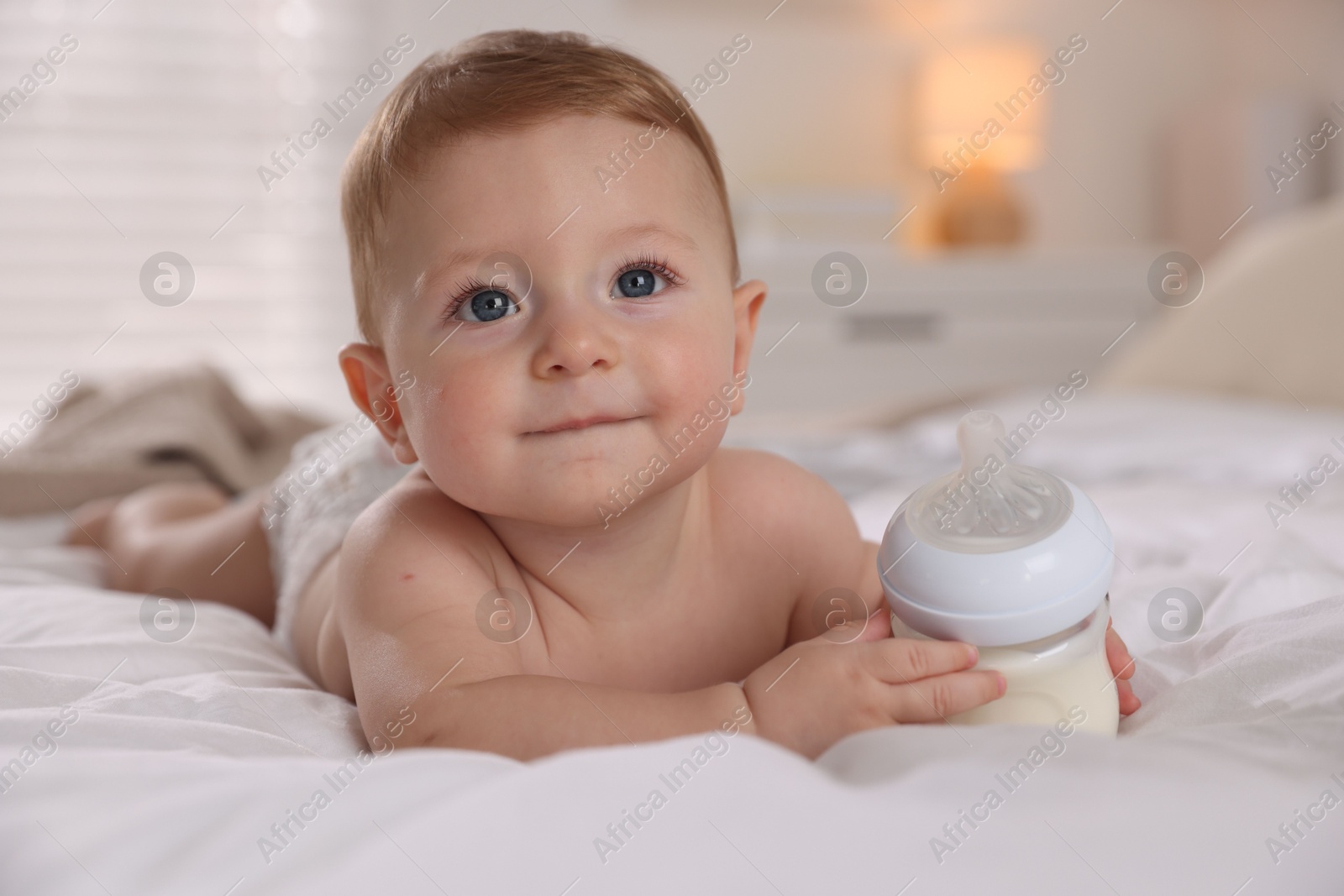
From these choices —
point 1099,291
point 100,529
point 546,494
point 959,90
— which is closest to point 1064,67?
point 959,90

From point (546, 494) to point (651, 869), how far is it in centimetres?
28

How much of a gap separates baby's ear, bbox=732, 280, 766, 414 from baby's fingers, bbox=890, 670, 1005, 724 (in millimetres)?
341

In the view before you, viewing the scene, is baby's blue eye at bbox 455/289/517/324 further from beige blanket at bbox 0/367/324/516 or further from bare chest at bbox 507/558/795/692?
beige blanket at bbox 0/367/324/516

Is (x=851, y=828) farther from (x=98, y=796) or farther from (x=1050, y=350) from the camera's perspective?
(x=1050, y=350)

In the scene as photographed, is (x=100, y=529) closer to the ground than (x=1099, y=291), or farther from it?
farther from it

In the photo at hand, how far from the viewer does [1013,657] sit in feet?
1.87

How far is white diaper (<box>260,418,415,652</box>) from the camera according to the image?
3.53 feet

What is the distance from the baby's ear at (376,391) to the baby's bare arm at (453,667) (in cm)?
4

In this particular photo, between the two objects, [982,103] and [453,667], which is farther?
[982,103]

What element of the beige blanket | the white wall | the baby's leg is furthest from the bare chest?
the white wall

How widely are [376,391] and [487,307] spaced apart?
16 cm

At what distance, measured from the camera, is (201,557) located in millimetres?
1297

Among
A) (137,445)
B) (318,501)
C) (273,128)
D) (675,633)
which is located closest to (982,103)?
(273,128)

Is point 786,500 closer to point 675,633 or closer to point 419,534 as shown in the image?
point 675,633
